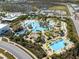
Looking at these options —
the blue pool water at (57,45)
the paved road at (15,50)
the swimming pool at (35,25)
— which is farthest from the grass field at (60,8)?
the paved road at (15,50)

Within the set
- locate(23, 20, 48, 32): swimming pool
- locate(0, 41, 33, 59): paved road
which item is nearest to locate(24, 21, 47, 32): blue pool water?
locate(23, 20, 48, 32): swimming pool

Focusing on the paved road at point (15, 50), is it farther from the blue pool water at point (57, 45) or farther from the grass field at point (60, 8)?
the grass field at point (60, 8)

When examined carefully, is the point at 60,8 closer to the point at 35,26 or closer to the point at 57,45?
the point at 35,26

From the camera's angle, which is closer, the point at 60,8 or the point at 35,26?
the point at 35,26

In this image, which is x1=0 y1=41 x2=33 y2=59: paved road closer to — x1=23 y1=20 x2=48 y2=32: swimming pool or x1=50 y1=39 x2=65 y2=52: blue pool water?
x1=50 y1=39 x2=65 y2=52: blue pool water

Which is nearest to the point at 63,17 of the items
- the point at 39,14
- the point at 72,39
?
the point at 39,14

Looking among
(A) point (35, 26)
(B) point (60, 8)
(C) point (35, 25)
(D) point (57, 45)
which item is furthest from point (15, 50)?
(B) point (60, 8)
